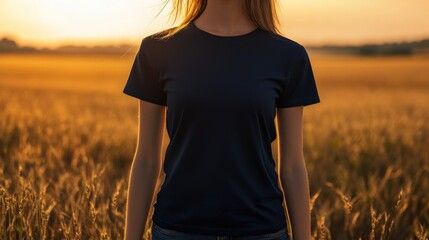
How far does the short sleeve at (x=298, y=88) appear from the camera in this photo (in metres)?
1.69

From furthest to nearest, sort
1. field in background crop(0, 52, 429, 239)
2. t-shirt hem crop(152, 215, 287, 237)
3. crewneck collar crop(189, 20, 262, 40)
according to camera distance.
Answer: field in background crop(0, 52, 429, 239), crewneck collar crop(189, 20, 262, 40), t-shirt hem crop(152, 215, 287, 237)

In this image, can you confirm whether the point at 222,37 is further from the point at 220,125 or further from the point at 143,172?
the point at 143,172

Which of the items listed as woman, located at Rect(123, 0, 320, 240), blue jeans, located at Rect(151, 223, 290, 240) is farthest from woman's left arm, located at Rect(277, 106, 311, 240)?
blue jeans, located at Rect(151, 223, 290, 240)

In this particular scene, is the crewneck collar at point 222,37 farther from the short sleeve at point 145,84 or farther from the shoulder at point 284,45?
the short sleeve at point 145,84

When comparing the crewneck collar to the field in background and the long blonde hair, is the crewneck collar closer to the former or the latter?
the long blonde hair

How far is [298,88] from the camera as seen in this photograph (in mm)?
1697

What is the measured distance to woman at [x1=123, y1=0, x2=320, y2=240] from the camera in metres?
1.57

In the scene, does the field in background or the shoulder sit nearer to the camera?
the shoulder

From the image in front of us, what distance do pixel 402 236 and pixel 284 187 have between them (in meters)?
1.88

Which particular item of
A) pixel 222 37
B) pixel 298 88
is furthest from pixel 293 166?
pixel 222 37

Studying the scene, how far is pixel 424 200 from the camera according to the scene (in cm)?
394

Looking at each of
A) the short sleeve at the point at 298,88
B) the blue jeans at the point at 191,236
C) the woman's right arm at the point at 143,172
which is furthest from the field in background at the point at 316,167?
the short sleeve at the point at 298,88

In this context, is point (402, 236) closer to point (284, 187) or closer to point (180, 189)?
point (284, 187)

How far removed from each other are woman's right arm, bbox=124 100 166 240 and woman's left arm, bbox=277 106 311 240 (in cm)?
39
